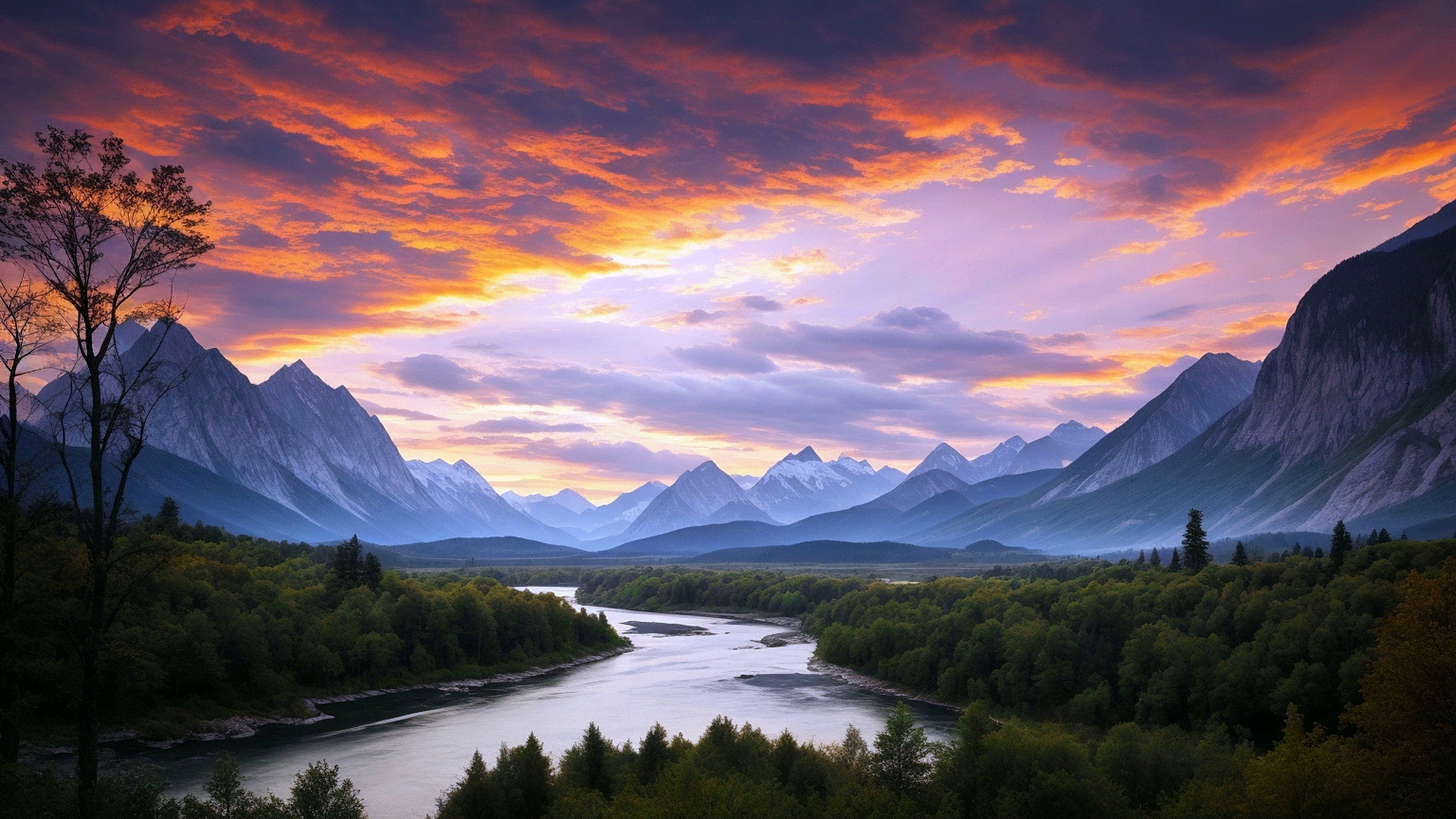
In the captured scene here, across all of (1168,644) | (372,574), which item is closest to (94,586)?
(1168,644)

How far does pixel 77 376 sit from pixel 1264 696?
261ft

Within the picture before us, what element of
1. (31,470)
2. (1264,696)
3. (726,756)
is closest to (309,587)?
(726,756)

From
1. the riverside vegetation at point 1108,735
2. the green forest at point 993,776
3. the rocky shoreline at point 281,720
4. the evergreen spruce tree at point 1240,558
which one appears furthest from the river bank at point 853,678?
the evergreen spruce tree at point 1240,558

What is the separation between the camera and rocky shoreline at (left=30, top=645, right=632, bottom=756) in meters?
66.1

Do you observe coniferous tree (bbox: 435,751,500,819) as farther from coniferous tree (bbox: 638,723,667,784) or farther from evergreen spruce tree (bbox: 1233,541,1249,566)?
evergreen spruce tree (bbox: 1233,541,1249,566)

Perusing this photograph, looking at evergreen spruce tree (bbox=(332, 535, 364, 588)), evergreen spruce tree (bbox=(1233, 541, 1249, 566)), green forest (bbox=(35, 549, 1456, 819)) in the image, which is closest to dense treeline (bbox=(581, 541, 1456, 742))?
evergreen spruce tree (bbox=(1233, 541, 1249, 566))

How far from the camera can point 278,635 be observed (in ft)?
286

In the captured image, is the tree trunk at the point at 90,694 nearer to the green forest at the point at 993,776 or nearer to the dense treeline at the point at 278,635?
the dense treeline at the point at 278,635

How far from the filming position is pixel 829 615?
16012 centimetres

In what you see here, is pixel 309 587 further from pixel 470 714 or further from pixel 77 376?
pixel 77 376

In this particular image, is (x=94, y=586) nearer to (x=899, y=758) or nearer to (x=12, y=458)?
(x=12, y=458)

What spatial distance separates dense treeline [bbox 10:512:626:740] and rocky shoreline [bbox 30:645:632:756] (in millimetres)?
1046

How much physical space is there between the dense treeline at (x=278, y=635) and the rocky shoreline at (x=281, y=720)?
1046 mm

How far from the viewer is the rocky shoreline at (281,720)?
6612cm
